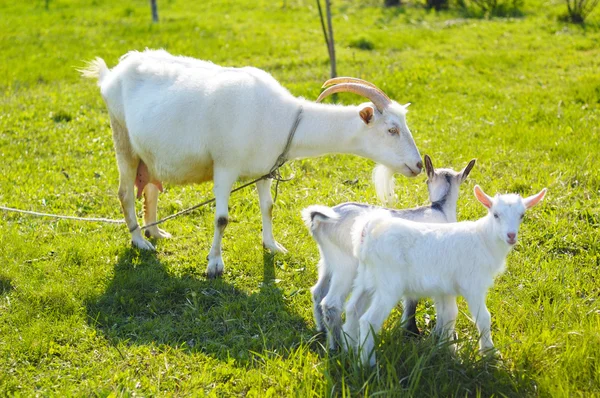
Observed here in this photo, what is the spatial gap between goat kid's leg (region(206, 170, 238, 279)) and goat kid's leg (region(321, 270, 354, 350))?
4.59 feet

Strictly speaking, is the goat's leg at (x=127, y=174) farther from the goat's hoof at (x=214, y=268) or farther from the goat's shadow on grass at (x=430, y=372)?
the goat's shadow on grass at (x=430, y=372)

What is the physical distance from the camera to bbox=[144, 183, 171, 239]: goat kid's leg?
19.8 feet

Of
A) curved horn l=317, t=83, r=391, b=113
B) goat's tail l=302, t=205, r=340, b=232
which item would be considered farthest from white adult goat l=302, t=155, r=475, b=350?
curved horn l=317, t=83, r=391, b=113

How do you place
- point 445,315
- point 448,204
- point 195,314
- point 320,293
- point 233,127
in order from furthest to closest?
1. point 233,127
2. point 195,314
3. point 448,204
4. point 320,293
5. point 445,315

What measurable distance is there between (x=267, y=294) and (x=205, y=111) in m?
1.45

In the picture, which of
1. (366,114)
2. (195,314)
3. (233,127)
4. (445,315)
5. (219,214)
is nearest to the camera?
(445,315)

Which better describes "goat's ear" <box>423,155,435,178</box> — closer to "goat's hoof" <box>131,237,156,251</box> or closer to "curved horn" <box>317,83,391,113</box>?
"curved horn" <box>317,83,391,113</box>

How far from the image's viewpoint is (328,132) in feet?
17.2

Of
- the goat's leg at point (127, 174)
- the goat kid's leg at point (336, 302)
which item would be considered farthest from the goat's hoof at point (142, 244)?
the goat kid's leg at point (336, 302)

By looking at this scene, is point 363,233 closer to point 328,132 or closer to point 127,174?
point 328,132

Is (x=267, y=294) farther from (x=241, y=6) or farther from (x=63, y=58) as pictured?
(x=241, y=6)

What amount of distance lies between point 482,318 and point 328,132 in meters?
2.06

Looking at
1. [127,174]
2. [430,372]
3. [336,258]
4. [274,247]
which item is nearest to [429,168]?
[336,258]

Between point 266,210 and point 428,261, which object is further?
point 266,210
